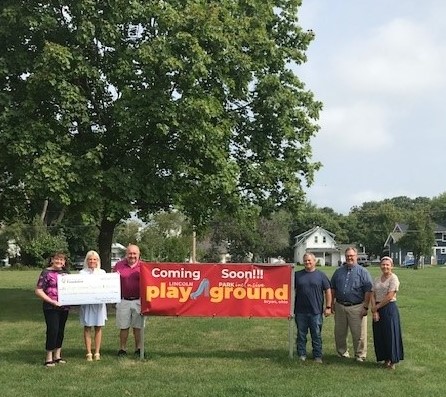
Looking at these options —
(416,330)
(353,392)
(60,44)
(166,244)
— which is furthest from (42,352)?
(166,244)

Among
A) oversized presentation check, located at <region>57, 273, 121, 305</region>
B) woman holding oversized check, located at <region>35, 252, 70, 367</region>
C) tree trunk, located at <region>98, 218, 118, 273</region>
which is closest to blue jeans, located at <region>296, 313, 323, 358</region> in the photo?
oversized presentation check, located at <region>57, 273, 121, 305</region>

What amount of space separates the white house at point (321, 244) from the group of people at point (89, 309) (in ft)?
380

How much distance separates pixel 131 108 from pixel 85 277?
748 centimetres

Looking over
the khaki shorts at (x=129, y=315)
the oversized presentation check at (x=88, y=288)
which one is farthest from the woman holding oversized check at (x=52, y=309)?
the khaki shorts at (x=129, y=315)

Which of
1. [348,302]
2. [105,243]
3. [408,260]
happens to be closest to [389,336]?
[348,302]

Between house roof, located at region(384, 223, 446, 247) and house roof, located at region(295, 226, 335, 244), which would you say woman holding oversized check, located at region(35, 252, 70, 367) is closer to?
house roof, located at region(295, 226, 335, 244)

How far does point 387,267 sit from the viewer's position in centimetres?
1065

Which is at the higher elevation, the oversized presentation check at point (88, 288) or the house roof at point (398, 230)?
the house roof at point (398, 230)

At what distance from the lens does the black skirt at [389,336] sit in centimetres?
1020

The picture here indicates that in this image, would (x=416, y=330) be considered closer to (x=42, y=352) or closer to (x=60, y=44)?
(x=42, y=352)

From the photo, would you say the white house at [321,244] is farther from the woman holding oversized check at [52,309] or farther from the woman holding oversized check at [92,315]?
the woman holding oversized check at [52,309]

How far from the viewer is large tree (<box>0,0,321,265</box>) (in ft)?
55.8

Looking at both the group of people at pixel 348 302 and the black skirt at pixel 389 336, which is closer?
the black skirt at pixel 389 336

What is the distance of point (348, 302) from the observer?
433 inches
